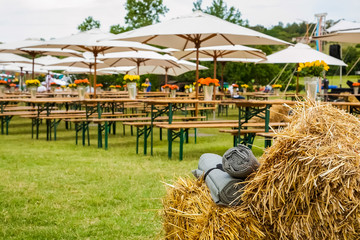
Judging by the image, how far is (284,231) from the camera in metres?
2.17

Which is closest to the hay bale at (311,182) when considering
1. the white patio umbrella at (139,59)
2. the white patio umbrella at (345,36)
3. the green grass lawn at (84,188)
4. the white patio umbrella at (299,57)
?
the green grass lawn at (84,188)

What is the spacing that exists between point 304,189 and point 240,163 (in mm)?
402

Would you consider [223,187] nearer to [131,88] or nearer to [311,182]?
[311,182]

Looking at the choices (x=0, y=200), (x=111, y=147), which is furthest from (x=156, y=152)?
(x=0, y=200)

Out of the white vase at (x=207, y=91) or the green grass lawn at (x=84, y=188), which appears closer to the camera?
the green grass lawn at (x=84, y=188)

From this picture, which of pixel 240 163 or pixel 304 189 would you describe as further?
pixel 240 163

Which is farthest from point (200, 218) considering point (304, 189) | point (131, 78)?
point (131, 78)

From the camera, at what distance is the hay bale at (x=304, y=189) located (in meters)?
2.07

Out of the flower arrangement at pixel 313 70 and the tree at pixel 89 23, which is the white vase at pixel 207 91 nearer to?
the flower arrangement at pixel 313 70

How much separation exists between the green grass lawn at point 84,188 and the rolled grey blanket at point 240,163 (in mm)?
684

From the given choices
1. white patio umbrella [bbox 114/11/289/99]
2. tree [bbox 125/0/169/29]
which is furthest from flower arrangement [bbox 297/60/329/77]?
tree [bbox 125/0/169/29]

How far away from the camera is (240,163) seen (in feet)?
7.94

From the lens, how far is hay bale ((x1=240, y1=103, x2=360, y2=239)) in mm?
2068

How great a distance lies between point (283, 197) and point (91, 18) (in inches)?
1942
